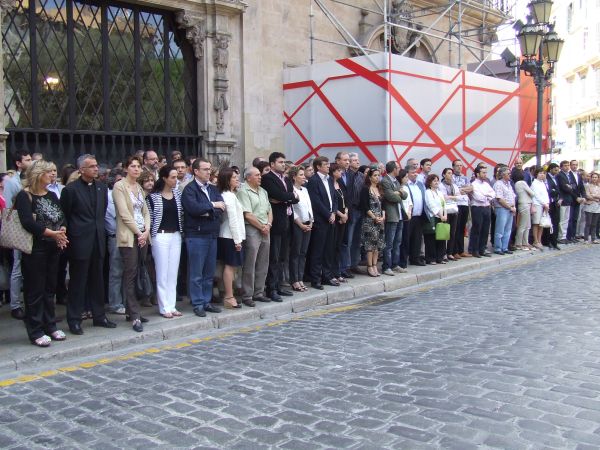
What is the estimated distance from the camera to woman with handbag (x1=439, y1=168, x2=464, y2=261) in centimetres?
1284

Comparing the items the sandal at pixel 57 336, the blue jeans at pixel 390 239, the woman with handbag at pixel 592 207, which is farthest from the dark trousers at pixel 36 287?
the woman with handbag at pixel 592 207

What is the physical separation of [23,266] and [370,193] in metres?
5.83

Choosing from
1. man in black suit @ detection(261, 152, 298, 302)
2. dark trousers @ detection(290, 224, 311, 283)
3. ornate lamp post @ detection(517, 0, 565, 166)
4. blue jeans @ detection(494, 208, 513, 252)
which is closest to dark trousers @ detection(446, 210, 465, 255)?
blue jeans @ detection(494, 208, 513, 252)

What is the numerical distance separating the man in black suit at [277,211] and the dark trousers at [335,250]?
1.03 m

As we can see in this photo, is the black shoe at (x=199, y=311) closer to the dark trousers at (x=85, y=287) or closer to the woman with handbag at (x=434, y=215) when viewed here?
the dark trousers at (x=85, y=287)

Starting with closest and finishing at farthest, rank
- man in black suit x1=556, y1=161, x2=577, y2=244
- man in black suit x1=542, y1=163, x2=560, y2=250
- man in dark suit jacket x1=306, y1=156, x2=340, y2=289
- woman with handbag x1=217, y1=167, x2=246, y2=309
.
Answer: woman with handbag x1=217, y1=167, x2=246, y2=309, man in dark suit jacket x1=306, y1=156, x2=340, y2=289, man in black suit x1=542, y1=163, x2=560, y2=250, man in black suit x1=556, y1=161, x2=577, y2=244

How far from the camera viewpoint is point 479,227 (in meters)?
13.7

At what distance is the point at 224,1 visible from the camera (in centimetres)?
1418

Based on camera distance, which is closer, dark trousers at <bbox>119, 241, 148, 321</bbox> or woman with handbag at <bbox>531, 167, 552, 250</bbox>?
dark trousers at <bbox>119, 241, 148, 321</bbox>

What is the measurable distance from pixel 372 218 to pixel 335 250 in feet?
2.85

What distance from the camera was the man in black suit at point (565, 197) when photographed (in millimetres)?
16406

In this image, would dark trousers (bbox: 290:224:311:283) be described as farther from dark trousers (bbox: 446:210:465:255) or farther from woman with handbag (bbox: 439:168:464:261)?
dark trousers (bbox: 446:210:465:255)

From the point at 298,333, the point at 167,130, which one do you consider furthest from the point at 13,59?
the point at 298,333

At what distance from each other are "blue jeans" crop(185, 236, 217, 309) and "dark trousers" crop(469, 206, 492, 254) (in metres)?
7.15
